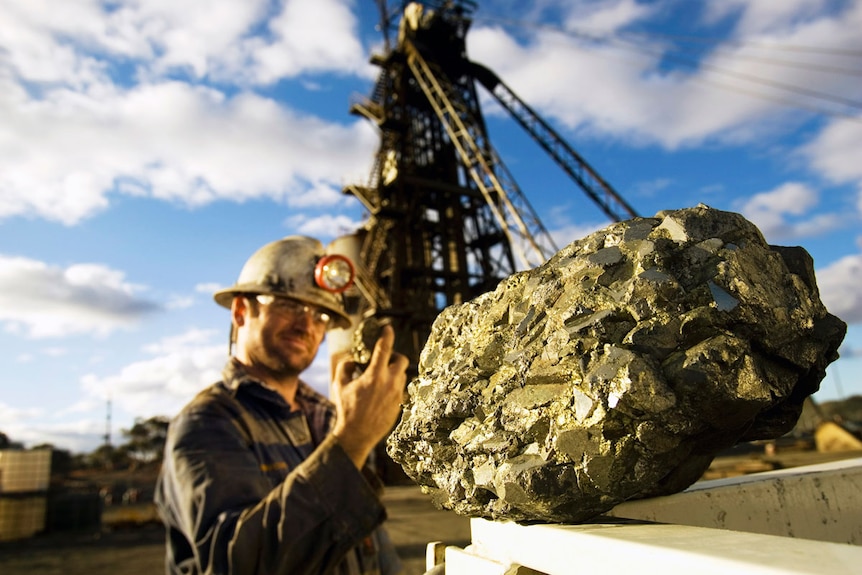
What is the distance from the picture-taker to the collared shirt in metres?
1.97

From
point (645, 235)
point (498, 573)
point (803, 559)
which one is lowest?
point (498, 573)

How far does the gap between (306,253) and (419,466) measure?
1.92 metres

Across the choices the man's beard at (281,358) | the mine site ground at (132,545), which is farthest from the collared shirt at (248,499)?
the mine site ground at (132,545)

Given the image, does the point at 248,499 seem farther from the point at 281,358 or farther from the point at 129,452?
the point at 129,452

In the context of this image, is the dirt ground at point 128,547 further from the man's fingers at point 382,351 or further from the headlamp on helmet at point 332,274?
the man's fingers at point 382,351

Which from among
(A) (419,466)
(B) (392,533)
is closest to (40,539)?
(B) (392,533)

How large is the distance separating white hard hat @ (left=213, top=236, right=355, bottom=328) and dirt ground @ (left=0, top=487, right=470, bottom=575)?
332 cm

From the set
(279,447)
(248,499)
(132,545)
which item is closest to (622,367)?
(248,499)

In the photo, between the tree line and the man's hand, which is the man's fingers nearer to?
the man's hand

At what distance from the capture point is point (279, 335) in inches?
111

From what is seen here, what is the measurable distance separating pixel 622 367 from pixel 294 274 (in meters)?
2.22

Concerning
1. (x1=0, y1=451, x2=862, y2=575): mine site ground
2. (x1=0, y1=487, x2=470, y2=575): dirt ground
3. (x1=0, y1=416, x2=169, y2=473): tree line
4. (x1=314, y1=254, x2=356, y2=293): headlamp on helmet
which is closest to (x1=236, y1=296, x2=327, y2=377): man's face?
(x1=314, y1=254, x2=356, y2=293): headlamp on helmet

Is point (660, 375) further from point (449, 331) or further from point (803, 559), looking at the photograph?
point (449, 331)

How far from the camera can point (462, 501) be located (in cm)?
118
